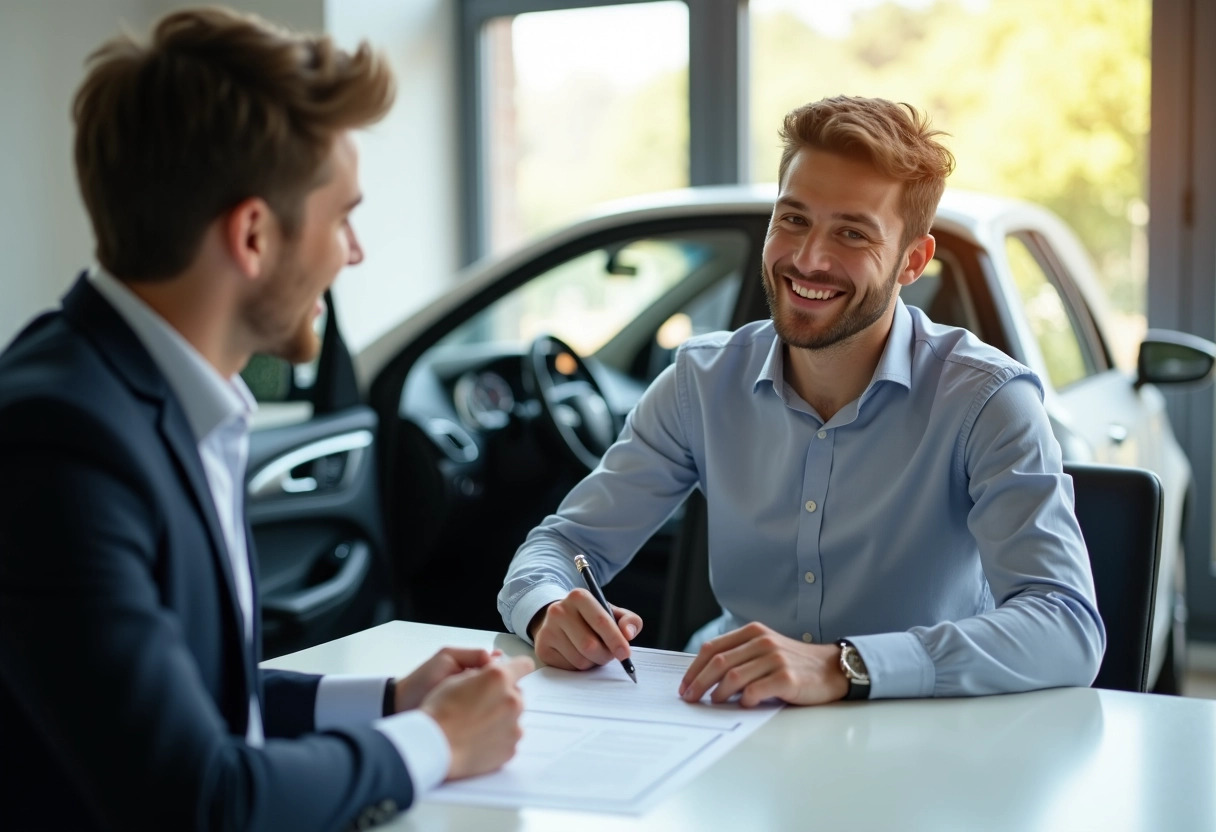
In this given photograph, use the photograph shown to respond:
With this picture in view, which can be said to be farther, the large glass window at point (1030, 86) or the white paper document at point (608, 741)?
the large glass window at point (1030, 86)

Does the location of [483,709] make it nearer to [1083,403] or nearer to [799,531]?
[799,531]

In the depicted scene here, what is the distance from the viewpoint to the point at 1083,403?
110 inches

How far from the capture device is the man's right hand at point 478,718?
117 centimetres

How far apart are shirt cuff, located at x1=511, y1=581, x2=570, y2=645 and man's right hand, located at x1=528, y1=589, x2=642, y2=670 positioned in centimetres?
8

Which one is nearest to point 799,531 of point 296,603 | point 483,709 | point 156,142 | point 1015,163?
point 483,709

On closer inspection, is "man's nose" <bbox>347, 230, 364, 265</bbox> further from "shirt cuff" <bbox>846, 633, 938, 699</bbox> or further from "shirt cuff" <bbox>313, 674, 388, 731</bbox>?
"shirt cuff" <bbox>846, 633, 938, 699</bbox>

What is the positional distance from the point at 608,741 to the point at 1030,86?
12.0 feet

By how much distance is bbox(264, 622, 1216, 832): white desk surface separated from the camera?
1111 millimetres

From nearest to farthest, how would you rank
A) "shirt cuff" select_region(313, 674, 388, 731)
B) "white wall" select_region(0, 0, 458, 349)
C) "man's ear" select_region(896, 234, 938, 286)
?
"shirt cuff" select_region(313, 674, 388, 731) → "man's ear" select_region(896, 234, 938, 286) → "white wall" select_region(0, 0, 458, 349)

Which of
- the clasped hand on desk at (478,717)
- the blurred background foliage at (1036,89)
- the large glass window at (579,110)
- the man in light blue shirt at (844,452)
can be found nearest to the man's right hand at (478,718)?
the clasped hand on desk at (478,717)

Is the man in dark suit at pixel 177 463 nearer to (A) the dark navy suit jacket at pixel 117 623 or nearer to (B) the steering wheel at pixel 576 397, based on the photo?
(A) the dark navy suit jacket at pixel 117 623

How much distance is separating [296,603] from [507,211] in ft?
9.55

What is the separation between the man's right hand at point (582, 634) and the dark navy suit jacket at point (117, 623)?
49 centimetres

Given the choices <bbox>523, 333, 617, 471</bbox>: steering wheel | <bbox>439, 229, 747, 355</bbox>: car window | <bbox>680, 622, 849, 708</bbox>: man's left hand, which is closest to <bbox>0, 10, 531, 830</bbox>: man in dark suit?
<bbox>680, 622, 849, 708</bbox>: man's left hand
